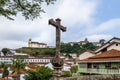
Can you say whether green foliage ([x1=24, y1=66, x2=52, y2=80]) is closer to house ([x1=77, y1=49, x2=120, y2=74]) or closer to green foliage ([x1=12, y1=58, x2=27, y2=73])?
house ([x1=77, y1=49, x2=120, y2=74])

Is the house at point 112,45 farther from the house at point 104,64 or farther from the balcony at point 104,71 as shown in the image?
the balcony at point 104,71

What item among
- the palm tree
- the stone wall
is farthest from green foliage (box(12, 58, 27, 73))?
the stone wall

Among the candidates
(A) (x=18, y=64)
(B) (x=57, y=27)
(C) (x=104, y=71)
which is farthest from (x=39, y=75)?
(B) (x=57, y=27)

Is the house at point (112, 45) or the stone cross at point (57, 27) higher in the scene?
the house at point (112, 45)

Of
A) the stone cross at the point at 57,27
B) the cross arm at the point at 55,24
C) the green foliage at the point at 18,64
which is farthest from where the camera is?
the green foliage at the point at 18,64

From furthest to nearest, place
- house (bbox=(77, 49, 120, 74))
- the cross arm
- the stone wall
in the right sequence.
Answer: house (bbox=(77, 49, 120, 74)) → the stone wall → the cross arm

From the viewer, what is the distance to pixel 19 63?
81.1m

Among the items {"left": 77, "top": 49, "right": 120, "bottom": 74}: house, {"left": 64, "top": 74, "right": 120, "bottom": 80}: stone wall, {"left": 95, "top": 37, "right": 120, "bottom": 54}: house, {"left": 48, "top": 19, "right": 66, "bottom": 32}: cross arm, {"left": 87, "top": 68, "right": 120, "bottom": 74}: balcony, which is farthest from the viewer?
{"left": 95, "top": 37, "right": 120, "bottom": 54}: house

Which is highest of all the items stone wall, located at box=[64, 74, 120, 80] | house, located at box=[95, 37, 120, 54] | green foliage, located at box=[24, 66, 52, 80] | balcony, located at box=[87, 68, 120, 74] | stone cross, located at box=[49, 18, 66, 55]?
house, located at box=[95, 37, 120, 54]

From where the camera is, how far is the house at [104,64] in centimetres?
3800

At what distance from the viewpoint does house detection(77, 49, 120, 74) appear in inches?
1496

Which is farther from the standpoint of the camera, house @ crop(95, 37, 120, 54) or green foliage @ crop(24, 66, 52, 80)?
green foliage @ crop(24, 66, 52, 80)

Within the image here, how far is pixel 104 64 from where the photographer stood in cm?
4069

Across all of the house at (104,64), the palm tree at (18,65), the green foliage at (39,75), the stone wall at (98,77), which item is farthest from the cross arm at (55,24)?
the palm tree at (18,65)
